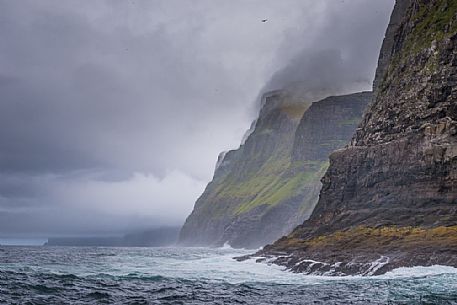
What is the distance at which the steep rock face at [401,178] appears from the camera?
62.2 meters

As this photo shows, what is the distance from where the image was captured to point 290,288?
148 ft

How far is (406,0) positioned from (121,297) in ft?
399

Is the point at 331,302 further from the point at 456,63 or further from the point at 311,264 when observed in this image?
the point at 456,63

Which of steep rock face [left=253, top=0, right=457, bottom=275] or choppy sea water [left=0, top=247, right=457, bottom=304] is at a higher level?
steep rock face [left=253, top=0, right=457, bottom=275]

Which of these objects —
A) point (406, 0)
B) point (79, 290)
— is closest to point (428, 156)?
point (79, 290)

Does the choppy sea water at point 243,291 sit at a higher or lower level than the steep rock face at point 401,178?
lower

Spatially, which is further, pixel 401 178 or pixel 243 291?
pixel 401 178

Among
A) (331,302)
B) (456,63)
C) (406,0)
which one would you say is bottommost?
(331,302)

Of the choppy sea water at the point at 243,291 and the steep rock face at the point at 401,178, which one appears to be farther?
the steep rock face at the point at 401,178

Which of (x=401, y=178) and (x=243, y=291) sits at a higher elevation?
(x=401, y=178)

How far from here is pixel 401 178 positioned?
77.4 meters

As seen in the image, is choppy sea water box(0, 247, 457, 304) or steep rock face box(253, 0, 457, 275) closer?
choppy sea water box(0, 247, 457, 304)

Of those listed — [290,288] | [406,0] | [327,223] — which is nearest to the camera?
[290,288]

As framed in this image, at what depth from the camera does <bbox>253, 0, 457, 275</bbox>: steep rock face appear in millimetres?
62250
